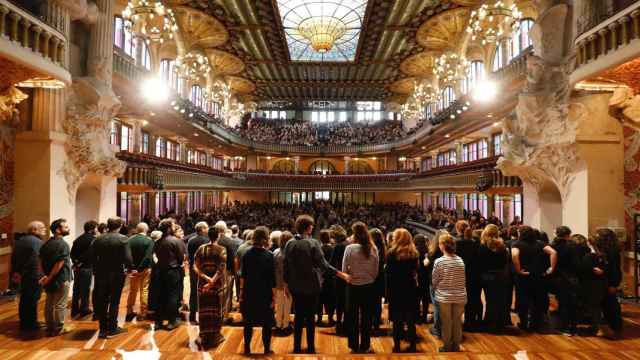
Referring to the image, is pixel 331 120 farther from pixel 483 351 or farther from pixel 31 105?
pixel 483 351

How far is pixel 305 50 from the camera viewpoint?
25.2 meters

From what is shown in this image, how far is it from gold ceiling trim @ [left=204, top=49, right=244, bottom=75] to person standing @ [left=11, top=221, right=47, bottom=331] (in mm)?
19533

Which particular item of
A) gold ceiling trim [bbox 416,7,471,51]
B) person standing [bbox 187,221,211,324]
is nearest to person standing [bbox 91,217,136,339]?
person standing [bbox 187,221,211,324]

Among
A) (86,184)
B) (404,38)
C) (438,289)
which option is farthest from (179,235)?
(404,38)

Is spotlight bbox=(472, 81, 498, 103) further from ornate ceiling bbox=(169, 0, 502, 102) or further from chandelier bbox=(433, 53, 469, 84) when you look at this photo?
Answer: ornate ceiling bbox=(169, 0, 502, 102)

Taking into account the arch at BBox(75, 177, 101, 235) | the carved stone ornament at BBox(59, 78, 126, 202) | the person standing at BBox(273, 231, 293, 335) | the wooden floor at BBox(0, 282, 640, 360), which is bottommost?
the wooden floor at BBox(0, 282, 640, 360)

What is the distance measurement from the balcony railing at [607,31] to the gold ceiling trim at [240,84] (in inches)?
991

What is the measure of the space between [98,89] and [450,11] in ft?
49.0

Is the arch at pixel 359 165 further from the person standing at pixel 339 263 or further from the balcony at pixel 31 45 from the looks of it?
the person standing at pixel 339 263

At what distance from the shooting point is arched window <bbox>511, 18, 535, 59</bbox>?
1448 centimetres

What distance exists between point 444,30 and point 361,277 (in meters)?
18.7

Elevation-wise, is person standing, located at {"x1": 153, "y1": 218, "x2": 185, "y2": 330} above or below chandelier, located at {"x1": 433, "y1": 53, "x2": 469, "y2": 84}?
below

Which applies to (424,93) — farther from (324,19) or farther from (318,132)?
(318,132)

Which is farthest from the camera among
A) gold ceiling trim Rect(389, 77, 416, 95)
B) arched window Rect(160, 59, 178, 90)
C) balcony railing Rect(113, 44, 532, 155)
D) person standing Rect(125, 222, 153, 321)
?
gold ceiling trim Rect(389, 77, 416, 95)
